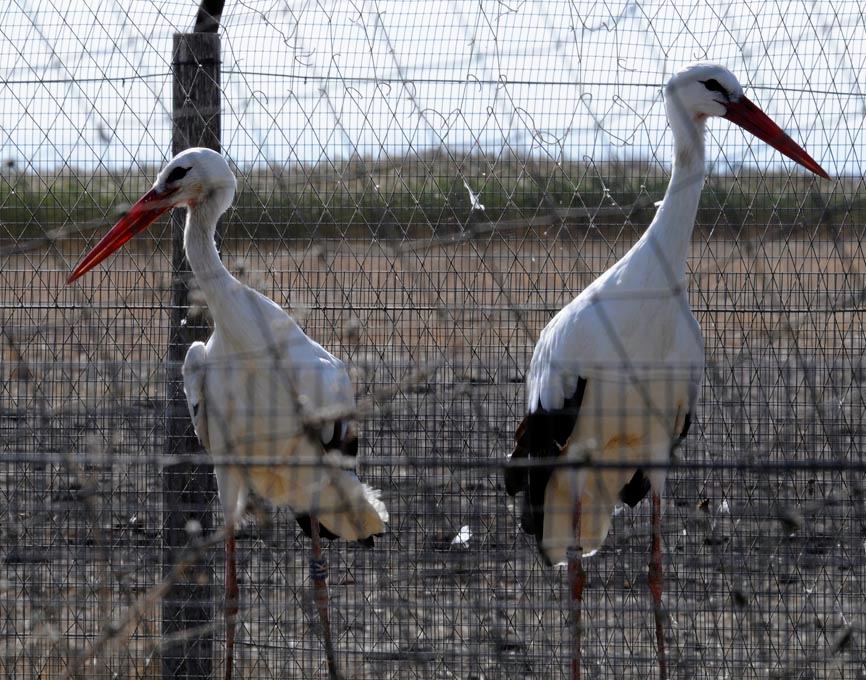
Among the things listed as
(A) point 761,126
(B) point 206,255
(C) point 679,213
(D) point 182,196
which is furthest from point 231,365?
(A) point 761,126

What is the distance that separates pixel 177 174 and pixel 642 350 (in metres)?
1.58

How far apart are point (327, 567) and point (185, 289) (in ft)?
3.48

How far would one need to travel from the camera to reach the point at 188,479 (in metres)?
3.96

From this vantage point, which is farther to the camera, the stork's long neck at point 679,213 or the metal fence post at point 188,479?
the metal fence post at point 188,479

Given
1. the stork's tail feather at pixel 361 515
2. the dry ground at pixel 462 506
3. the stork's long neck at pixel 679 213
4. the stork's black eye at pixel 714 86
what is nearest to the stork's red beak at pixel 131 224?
the dry ground at pixel 462 506

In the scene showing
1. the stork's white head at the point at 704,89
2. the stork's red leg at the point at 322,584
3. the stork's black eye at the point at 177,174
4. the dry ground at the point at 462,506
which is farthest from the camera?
the stork's black eye at the point at 177,174

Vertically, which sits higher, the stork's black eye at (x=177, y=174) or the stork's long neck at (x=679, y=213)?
the stork's black eye at (x=177, y=174)

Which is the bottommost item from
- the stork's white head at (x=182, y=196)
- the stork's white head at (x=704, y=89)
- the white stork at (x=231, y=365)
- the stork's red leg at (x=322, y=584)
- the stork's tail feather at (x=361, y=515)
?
the stork's red leg at (x=322, y=584)

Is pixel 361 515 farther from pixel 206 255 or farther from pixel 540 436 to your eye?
pixel 206 255

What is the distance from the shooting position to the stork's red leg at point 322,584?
3.39 metres

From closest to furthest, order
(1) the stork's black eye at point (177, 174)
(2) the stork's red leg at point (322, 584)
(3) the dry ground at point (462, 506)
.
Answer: (2) the stork's red leg at point (322, 584) → (3) the dry ground at point (462, 506) → (1) the stork's black eye at point (177, 174)

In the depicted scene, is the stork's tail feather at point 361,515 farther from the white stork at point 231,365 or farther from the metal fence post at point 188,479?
the metal fence post at point 188,479

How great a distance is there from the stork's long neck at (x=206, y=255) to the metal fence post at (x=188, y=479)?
0.09m

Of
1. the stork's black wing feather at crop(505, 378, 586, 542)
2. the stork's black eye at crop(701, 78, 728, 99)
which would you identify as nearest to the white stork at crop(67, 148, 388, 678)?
the stork's black wing feather at crop(505, 378, 586, 542)
